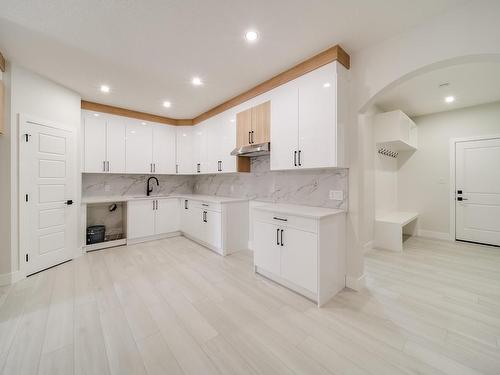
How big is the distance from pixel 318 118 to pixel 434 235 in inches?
173

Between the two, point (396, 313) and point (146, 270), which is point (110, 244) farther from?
point (396, 313)

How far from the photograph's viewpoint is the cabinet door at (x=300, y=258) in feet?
6.81

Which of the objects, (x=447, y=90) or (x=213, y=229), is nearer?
(x=447, y=90)

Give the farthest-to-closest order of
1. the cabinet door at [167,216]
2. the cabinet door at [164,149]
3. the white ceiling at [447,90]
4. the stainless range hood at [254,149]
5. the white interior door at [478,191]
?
the cabinet door at [164,149] < the cabinet door at [167,216] < the white interior door at [478,191] < the stainless range hood at [254,149] < the white ceiling at [447,90]

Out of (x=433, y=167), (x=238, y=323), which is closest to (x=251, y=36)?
(x=238, y=323)

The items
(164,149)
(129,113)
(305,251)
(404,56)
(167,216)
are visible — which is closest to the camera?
(404,56)

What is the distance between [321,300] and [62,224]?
3.87 m

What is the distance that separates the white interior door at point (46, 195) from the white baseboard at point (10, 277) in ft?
0.31

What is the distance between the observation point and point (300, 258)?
2.20 meters

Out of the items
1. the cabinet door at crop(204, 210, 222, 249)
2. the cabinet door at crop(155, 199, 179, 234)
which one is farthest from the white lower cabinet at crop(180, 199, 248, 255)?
the cabinet door at crop(155, 199, 179, 234)

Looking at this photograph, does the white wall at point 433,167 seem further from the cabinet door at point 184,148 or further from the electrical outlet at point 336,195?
the cabinet door at point 184,148

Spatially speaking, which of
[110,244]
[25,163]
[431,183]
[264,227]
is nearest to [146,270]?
[110,244]

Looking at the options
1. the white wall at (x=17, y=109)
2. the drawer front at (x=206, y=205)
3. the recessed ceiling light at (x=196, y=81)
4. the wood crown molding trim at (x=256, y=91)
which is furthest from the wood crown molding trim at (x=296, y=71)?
the white wall at (x=17, y=109)

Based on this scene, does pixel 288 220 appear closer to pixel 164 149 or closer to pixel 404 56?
pixel 404 56
